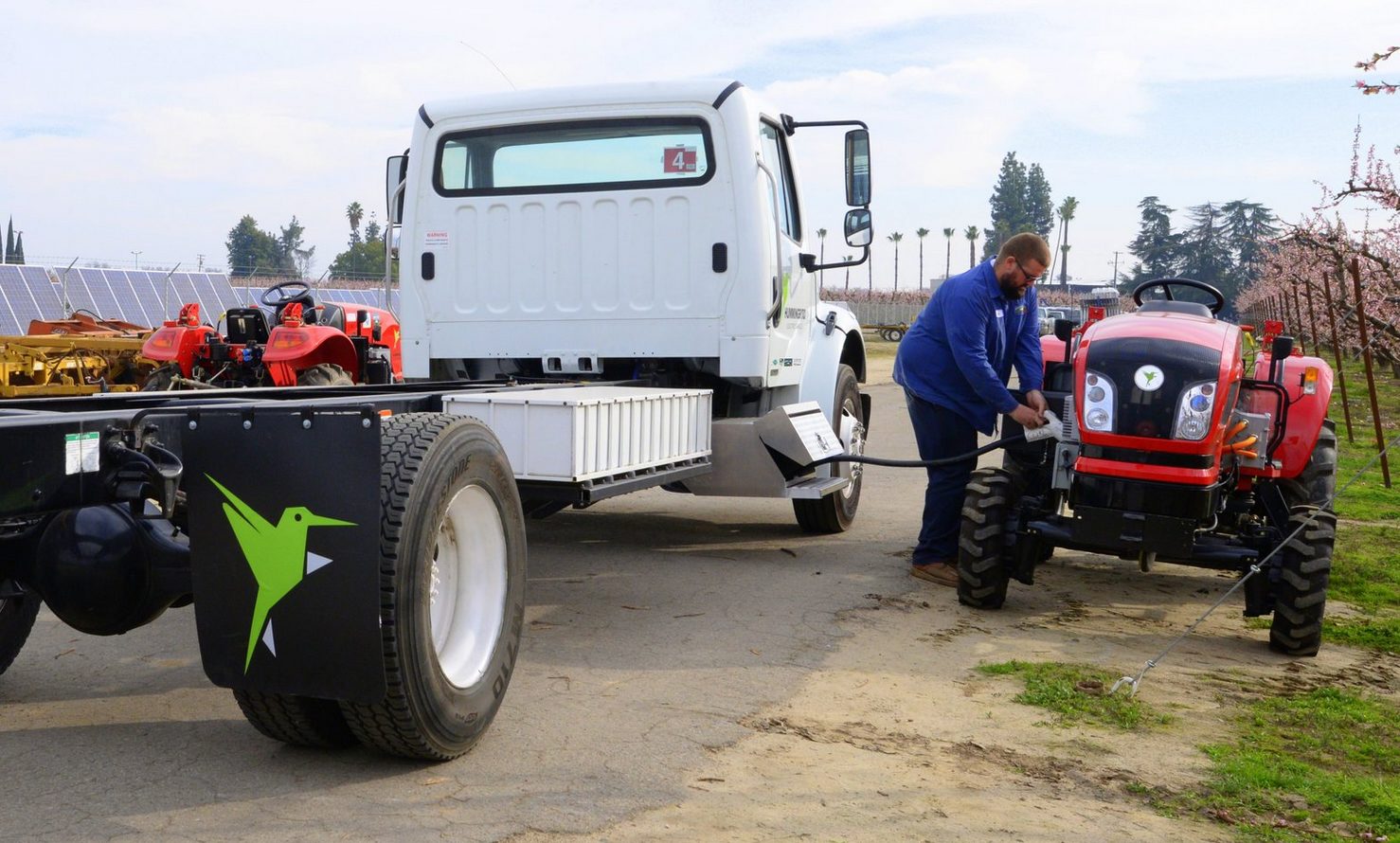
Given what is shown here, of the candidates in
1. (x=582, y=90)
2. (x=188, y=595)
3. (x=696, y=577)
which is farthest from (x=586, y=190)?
(x=188, y=595)

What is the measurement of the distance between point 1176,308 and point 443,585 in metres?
4.07

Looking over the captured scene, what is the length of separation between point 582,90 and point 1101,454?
341cm

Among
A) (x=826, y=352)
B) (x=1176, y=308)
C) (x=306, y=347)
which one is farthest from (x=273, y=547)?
(x=306, y=347)

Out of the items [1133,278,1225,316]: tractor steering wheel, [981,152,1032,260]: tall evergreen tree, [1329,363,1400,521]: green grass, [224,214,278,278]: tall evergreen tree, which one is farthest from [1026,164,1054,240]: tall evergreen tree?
[1133,278,1225,316]: tractor steering wheel

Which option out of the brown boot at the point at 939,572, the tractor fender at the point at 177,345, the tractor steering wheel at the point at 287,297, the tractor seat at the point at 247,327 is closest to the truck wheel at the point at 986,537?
the brown boot at the point at 939,572

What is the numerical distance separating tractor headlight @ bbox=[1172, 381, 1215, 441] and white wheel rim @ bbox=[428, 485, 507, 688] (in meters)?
3.01

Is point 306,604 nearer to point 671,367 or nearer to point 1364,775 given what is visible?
point 1364,775

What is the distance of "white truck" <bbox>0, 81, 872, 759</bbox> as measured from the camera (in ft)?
11.1

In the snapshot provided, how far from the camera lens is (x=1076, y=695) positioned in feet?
15.4

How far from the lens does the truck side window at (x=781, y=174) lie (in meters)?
7.20

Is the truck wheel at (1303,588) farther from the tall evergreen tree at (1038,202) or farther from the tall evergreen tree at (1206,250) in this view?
the tall evergreen tree at (1038,202)

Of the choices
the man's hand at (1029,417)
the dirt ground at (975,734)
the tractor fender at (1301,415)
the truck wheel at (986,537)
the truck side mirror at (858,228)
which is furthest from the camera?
the truck side mirror at (858,228)

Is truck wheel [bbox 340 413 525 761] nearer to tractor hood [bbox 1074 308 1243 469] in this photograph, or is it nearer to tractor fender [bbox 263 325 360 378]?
tractor hood [bbox 1074 308 1243 469]

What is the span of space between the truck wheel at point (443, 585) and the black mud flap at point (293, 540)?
0.26 feet
